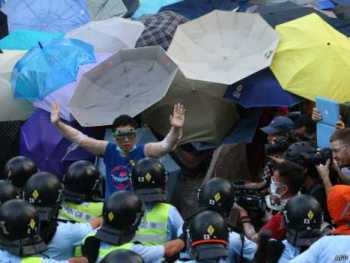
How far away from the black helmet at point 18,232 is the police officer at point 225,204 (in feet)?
4.35

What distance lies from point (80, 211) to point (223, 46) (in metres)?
4.02

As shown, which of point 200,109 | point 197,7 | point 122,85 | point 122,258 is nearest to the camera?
point 122,258

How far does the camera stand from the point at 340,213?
5.33 metres

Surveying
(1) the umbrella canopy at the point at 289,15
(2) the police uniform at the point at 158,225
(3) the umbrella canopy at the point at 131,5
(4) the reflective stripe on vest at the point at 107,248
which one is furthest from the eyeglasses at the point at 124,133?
(3) the umbrella canopy at the point at 131,5

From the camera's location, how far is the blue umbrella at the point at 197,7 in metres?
13.3

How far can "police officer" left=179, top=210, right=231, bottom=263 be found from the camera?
5.25 m

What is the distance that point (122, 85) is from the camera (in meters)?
9.75

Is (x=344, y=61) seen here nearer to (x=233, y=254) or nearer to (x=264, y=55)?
(x=264, y=55)

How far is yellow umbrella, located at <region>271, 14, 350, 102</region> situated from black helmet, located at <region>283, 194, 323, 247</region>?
3.80m

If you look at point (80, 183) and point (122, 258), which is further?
point (80, 183)

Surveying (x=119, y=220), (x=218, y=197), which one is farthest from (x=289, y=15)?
(x=119, y=220)

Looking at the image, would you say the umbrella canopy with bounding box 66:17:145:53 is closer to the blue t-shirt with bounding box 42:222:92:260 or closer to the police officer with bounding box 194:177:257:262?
the police officer with bounding box 194:177:257:262

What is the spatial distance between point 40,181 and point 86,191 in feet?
2.01

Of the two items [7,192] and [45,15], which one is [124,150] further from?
[45,15]
